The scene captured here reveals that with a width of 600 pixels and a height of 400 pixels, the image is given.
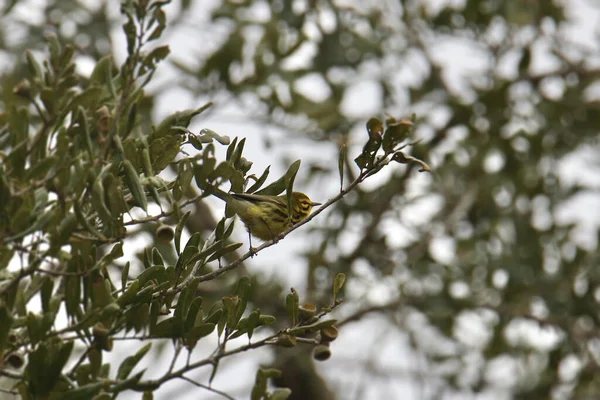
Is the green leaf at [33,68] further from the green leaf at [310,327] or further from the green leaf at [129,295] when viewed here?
the green leaf at [310,327]

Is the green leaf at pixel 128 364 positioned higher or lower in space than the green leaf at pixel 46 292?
lower

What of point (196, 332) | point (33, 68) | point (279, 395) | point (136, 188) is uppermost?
point (33, 68)

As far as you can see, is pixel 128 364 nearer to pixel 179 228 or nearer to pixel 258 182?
pixel 179 228

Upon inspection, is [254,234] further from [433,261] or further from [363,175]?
[433,261]

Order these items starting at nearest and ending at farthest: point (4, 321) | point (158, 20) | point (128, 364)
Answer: point (4, 321)
point (128, 364)
point (158, 20)

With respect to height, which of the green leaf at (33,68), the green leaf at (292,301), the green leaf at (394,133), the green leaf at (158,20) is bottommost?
the green leaf at (292,301)

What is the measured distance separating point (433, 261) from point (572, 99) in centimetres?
151

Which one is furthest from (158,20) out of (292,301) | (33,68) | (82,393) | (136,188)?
(82,393)

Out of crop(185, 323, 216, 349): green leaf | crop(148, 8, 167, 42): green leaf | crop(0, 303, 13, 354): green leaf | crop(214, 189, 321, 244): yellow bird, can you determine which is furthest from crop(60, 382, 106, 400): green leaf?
crop(214, 189, 321, 244): yellow bird

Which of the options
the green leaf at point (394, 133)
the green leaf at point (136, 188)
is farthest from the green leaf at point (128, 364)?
the green leaf at point (394, 133)

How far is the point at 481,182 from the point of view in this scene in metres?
5.79

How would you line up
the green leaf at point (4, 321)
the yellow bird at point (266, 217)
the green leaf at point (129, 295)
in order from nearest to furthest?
the green leaf at point (4, 321) < the green leaf at point (129, 295) < the yellow bird at point (266, 217)

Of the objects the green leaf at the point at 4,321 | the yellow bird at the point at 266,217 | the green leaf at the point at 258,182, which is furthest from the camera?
the yellow bird at the point at 266,217

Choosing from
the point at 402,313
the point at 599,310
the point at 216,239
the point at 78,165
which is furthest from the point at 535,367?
the point at 78,165
